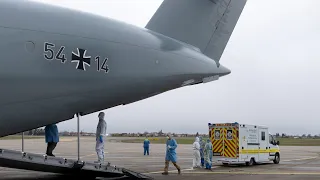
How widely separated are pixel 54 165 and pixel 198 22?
4.95 m

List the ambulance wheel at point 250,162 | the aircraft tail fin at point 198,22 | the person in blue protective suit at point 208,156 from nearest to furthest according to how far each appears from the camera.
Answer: the aircraft tail fin at point 198,22
the person in blue protective suit at point 208,156
the ambulance wheel at point 250,162

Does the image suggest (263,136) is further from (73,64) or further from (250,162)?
(73,64)

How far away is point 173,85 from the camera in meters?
9.48

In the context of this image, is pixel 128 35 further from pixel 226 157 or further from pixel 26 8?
pixel 226 157

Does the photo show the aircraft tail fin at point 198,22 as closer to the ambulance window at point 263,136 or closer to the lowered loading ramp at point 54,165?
the lowered loading ramp at point 54,165

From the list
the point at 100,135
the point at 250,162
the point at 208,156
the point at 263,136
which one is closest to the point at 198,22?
the point at 100,135

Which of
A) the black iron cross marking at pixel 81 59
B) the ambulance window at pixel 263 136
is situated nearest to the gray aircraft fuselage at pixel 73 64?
the black iron cross marking at pixel 81 59

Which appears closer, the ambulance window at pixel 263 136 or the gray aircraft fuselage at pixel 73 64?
the gray aircraft fuselage at pixel 73 64

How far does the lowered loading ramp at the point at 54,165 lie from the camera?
978 cm

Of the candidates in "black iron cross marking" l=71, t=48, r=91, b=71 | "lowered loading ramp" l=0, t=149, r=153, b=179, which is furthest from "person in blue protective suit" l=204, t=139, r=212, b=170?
"black iron cross marking" l=71, t=48, r=91, b=71

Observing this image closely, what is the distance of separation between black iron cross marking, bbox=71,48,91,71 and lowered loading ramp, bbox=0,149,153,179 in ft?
9.99

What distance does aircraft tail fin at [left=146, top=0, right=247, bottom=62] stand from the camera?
9.98 meters

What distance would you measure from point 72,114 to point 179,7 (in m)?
3.68

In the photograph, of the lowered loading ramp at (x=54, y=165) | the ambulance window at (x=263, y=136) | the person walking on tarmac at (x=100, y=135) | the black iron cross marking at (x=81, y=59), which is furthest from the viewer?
the ambulance window at (x=263, y=136)
